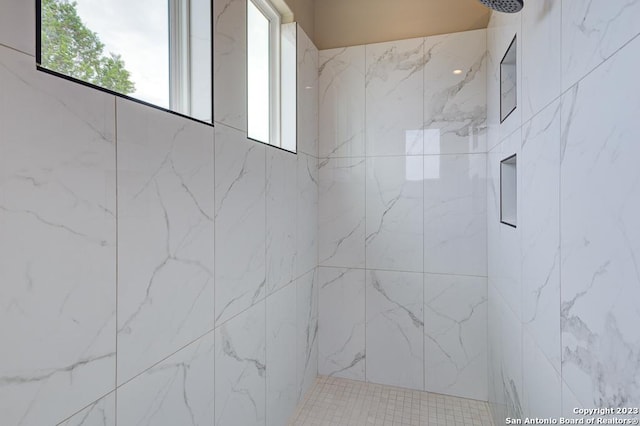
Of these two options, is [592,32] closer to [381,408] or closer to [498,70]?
[498,70]

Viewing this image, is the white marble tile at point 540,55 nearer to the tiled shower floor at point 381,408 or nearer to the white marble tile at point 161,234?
the white marble tile at point 161,234

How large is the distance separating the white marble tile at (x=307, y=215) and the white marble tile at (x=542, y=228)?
1.26m

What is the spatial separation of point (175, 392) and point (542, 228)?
1359mm

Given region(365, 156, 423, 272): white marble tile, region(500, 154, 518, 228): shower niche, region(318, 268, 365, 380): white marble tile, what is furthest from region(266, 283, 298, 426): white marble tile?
region(500, 154, 518, 228): shower niche

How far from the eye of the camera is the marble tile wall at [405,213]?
92.6 inches

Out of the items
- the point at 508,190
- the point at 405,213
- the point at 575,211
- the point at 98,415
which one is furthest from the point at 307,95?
the point at 98,415

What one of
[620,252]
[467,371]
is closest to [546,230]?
[620,252]

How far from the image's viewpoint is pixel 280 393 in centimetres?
203

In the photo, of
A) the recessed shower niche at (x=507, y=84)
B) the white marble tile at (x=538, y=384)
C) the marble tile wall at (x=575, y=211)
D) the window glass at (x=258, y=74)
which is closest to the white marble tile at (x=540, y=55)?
the marble tile wall at (x=575, y=211)

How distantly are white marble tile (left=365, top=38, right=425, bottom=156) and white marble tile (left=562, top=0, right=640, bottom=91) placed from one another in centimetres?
144

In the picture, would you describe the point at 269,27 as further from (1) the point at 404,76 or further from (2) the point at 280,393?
(2) the point at 280,393

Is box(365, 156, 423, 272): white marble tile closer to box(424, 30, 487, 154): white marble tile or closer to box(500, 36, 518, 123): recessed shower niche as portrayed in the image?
box(424, 30, 487, 154): white marble tile

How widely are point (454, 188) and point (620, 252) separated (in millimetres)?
1696

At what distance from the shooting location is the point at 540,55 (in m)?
1.21
